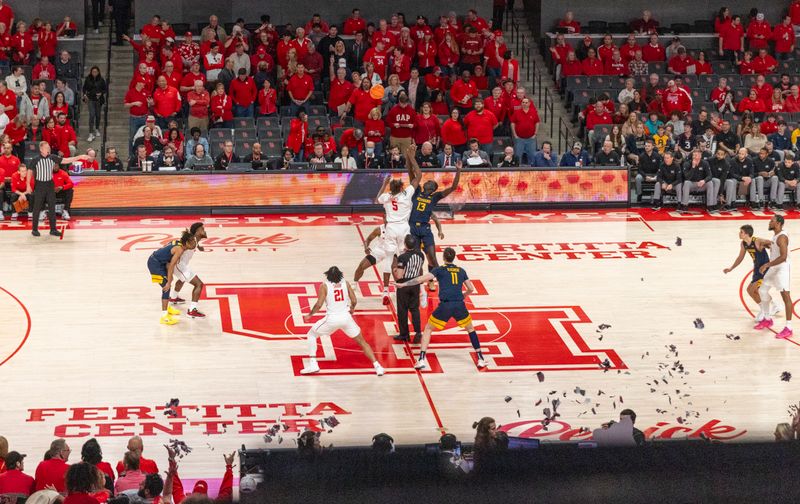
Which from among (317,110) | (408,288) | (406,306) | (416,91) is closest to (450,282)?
(408,288)

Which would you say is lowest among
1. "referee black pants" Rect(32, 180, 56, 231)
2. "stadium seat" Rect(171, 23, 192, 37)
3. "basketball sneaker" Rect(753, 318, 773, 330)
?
"basketball sneaker" Rect(753, 318, 773, 330)

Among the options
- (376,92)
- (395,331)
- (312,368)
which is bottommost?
(312,368)

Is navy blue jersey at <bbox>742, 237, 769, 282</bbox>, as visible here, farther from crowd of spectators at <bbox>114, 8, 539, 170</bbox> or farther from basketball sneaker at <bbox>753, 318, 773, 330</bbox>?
crowd of spectators at <bbox>114, 8, 539, 170</bbox>

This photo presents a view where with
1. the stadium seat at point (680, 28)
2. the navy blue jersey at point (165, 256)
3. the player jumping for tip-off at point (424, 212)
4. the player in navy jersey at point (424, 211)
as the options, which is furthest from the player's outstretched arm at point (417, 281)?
the stadium seat at point (680, 28)

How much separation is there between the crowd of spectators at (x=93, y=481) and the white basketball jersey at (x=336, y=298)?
4239 millimetres

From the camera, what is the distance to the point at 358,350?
16234 millimetres

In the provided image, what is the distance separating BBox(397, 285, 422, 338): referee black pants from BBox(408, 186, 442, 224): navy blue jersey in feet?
7.27

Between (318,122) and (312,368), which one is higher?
(318,122)

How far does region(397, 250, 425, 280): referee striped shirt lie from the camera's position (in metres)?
15.6

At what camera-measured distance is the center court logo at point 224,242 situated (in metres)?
21.4

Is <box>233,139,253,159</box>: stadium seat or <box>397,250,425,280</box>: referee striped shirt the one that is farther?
<box>233,139,253,159</box>: stadium seat

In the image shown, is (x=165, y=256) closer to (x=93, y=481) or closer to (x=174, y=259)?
(x=174, y=259)

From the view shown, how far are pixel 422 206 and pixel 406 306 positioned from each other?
250 centimetres

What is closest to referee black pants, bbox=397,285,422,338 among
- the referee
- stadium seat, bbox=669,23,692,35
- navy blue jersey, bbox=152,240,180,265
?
the referee
